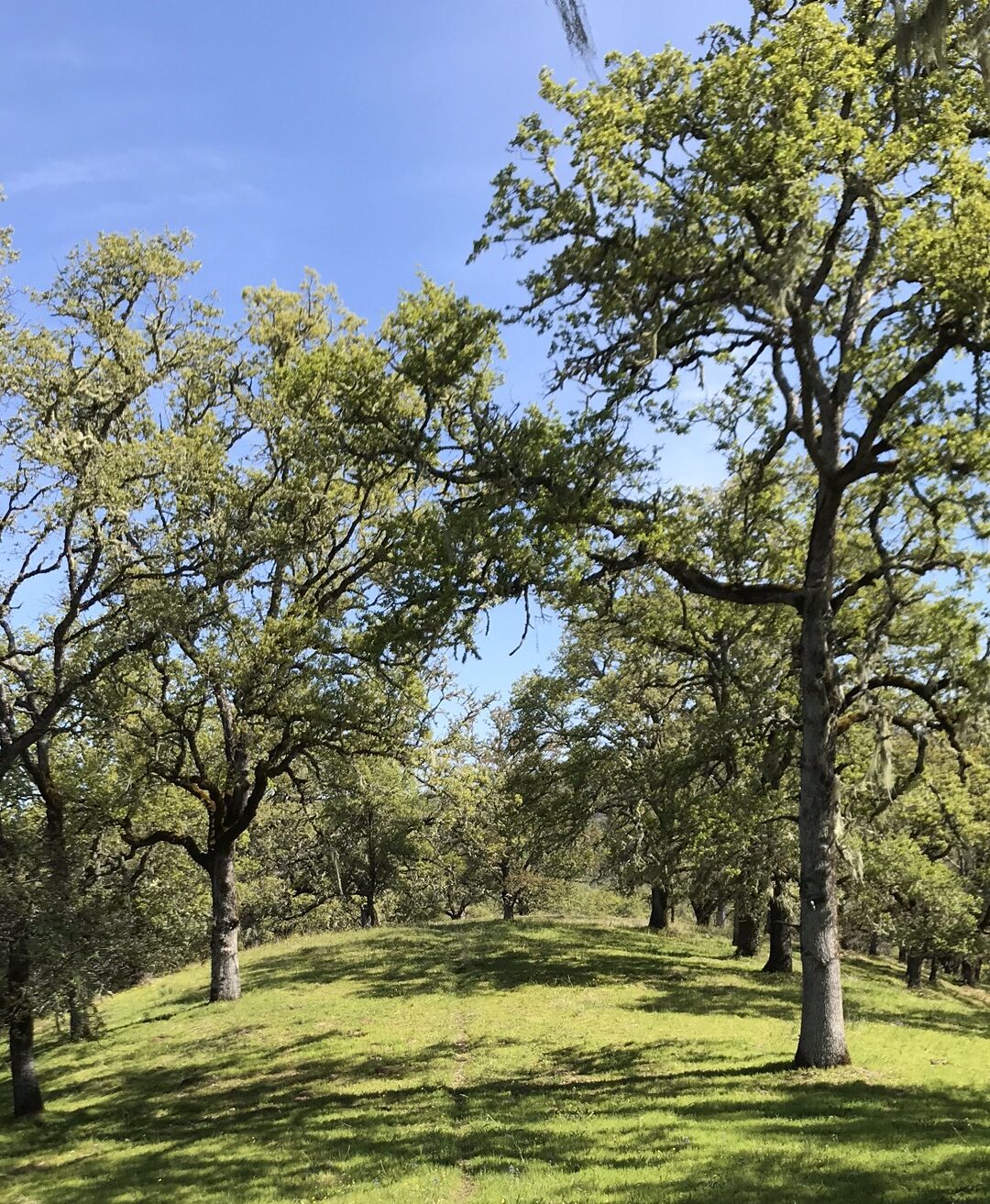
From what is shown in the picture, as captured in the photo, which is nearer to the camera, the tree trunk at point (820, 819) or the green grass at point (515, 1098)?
the green grass at point (515, 1098)

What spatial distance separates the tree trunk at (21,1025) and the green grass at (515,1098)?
0.82m

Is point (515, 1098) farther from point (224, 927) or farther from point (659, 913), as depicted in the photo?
point (659, 913)

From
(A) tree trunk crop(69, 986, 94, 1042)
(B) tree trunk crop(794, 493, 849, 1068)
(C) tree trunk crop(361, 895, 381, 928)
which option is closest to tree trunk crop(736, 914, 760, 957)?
(B) tree trunk crop(794, 493, 849, 1068)

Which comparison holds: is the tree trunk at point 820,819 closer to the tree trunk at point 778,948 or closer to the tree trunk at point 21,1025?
the tree trunk at point 778,948

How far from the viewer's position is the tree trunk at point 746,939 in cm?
3359

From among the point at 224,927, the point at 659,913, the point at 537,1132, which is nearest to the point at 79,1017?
the point at 224,927

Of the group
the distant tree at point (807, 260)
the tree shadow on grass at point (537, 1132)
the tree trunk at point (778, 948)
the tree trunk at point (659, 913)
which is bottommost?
the tree trunk at point (659, 913)

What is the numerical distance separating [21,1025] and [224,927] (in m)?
9.43

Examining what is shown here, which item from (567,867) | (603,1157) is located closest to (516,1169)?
(603,1157)

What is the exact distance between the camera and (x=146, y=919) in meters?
19.8

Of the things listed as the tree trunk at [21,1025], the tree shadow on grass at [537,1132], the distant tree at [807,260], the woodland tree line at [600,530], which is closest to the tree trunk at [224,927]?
the woodland tree line at [600,530]

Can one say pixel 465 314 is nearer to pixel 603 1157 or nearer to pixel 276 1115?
pixel 603 1157

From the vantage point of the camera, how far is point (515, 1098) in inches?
594

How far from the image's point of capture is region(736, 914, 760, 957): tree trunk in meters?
33.6
